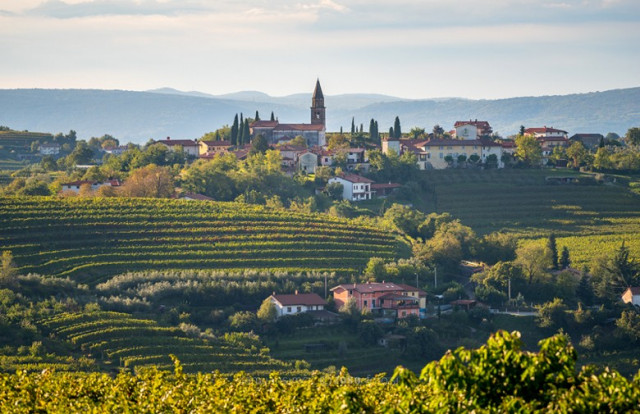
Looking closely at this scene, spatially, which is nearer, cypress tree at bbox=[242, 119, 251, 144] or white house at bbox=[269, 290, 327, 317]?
white house at bbox=[269, 290, 327, 317]

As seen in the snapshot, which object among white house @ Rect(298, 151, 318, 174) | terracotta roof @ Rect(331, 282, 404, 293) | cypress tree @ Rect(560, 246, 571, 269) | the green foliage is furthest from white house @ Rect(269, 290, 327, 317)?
the green foliage

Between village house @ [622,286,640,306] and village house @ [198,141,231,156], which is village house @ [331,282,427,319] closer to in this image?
village house @ [622,286,640,306]

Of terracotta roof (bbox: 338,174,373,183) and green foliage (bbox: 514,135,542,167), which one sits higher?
green foliage (bbox: 514,135,542,167)

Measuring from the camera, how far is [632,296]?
6819 cm

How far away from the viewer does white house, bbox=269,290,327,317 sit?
196 ft

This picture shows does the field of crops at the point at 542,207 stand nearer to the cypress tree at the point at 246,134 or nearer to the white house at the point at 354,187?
the white house at the point at 354,187

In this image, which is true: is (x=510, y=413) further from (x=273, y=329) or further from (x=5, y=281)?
(x=5, y=281)

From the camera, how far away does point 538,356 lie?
52.2 ft

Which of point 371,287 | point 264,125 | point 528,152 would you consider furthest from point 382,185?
point 371,287

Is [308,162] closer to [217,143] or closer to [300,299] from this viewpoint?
[217,143]

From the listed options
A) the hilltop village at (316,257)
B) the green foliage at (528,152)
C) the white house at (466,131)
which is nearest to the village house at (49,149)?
the hilltop village at (316,257)

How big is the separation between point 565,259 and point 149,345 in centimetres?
3646

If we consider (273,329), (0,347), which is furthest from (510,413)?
(273,329)

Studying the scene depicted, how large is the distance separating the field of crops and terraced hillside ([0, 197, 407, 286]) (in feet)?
53.9
